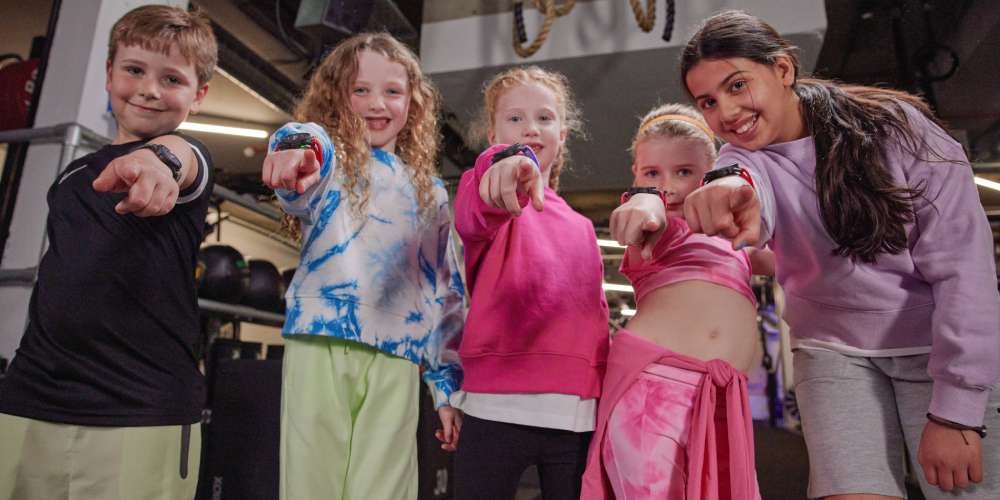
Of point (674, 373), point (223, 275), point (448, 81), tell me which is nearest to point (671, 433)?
point (674, 373)

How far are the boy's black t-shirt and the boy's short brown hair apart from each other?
7.2 inches

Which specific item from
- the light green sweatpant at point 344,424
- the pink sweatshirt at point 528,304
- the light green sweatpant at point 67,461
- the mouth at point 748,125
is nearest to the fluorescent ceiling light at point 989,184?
the mouth at point 748,125

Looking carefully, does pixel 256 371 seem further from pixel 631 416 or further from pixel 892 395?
pixel 892 395

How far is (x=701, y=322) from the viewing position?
1.18 metres

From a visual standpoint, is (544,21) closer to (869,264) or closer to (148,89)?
(148,89)

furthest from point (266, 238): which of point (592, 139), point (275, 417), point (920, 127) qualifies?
point (920, 127)

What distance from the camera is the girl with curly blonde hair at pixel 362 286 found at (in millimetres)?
1150

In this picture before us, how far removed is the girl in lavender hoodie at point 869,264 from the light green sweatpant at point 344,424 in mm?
749

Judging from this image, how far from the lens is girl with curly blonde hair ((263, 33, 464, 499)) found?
1.15 meters

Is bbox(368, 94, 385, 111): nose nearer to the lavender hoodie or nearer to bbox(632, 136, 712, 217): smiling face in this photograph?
bbox(632, 136, 712, 217): smiling face

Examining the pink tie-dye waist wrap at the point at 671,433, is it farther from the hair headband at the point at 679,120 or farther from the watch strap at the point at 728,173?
the hair headband at the point at 679,120

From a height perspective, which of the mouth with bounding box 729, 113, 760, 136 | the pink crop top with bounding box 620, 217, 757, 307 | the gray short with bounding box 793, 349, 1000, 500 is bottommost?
the gray short with bounding box 793, 349, 1000, 500

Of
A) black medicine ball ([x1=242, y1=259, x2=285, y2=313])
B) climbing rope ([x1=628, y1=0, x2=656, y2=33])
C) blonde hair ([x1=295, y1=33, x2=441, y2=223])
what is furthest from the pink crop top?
black medicine ball ([x1=242, y1=259, x2=285, y2=313])

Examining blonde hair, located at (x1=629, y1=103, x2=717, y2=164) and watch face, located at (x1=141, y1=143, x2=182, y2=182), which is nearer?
watch face, located at (x1=141, y1=143, x2=182, y2=182)
